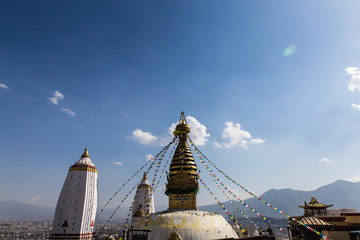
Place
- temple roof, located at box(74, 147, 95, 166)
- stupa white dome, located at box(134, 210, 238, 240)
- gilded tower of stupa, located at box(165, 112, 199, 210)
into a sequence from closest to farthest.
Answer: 1. stupa white dome, located at box(134, 210, 238, 240)
2. gilded tower of stupa, located at box(165, 112, 199, 210)
3. temple roof, located at box(74, 147, 95, 166)

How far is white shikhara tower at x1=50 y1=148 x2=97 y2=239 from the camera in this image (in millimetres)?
18406

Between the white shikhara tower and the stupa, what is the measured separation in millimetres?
5244

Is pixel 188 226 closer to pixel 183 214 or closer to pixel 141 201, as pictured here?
pixel 183 214

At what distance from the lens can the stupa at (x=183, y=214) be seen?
1270 centimetres

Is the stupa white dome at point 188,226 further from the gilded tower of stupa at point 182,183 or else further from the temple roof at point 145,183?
the temple roof at point 145,183

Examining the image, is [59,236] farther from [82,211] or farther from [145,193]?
[145,193]

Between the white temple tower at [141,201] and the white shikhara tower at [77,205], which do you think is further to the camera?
the white temple tower at [141,201]

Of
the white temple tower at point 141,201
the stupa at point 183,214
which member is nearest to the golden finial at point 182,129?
the stupa at point 183,214

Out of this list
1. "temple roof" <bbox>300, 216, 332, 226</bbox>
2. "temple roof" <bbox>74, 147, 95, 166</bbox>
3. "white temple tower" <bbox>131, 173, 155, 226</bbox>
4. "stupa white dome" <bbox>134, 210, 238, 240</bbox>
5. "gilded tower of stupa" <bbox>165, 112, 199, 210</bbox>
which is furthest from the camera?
"white temple tower" <bbox>131, 173, 155, 226</bbox>

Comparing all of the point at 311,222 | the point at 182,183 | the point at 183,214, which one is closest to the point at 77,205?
the point at 182,183

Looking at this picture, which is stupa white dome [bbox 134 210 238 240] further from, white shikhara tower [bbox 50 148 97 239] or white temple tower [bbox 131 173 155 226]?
white temple tower [bbox 131 173 155 226]

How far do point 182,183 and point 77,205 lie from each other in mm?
10611

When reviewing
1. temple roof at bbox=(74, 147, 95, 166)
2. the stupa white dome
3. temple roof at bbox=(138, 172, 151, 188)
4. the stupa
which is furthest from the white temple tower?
the stupa white dome

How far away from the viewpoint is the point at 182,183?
55.7 feet
